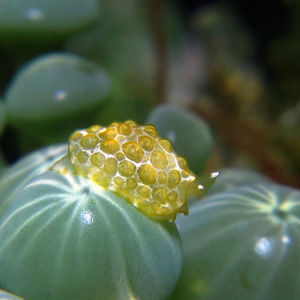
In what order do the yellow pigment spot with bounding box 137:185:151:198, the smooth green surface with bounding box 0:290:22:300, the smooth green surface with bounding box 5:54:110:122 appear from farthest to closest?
1. the smooth green surface with bounding box 5:54:110:122
2. the yellow pigment spot with bounding box 137:185:151:198
3. the smooth green surface with bounding box 0:290:22:300

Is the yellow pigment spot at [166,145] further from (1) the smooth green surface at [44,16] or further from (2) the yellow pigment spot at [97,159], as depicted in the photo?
(1) the smooth green surface at [44,16]

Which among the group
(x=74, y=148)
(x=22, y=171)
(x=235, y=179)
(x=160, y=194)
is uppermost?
(x=74, y=148)

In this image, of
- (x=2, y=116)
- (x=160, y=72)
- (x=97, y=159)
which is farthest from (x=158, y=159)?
(x=160, y=72)

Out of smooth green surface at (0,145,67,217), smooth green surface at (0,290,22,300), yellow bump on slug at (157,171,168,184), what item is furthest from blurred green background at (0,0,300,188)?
smooth green surface at (0,290,22,300)

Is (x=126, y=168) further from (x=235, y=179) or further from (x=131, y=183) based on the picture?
(x=235, y=179)

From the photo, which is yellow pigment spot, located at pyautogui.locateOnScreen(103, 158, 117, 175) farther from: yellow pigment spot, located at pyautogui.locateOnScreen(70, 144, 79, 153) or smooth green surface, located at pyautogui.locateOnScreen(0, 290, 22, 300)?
smooth green surface, located at pyautogui.locateOnScreen(0, 290, 22, 300)

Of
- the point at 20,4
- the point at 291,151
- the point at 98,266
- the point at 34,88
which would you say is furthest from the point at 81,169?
the point at 291,151

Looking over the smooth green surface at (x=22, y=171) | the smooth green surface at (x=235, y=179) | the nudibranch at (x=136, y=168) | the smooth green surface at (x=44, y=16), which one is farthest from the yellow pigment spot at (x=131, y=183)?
the smooth green surface at (x=44, y=16)
